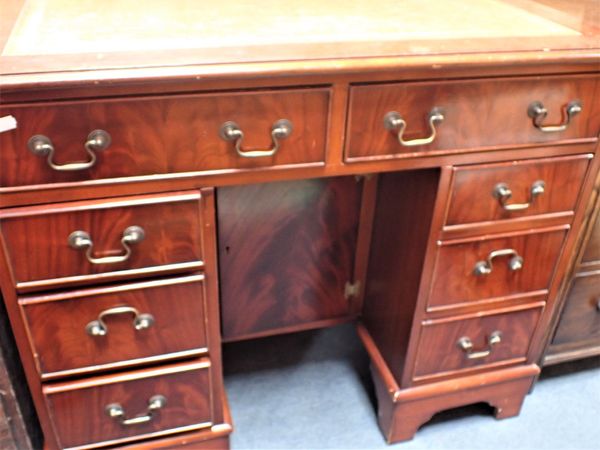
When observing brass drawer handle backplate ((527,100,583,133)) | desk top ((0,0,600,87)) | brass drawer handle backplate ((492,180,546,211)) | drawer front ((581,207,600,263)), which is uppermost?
desk top ((0,0,600,87))

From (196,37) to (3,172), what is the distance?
1.07 ft

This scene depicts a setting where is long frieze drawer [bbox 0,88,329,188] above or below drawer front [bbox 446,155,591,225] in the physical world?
above

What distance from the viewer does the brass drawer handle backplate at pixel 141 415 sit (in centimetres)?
102

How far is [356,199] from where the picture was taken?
1272 millimetres

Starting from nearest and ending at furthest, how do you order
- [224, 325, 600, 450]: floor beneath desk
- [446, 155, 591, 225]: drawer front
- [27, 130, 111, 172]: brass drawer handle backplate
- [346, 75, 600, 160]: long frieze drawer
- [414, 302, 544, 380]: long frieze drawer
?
[27, 130, 111, 172]: brass drawer handle backplate, [346, 75, 600, 160]: long frieze drawer, [446, 155, 591, 225]: drawer front, [414, 302, 544, 380]: long frieze drawer, [224, 325, 600, 450]: floor beneath desk

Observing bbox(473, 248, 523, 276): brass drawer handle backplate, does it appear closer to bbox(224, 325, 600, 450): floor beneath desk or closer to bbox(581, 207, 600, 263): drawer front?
bbox(581, 207, 600, 263): drawer front

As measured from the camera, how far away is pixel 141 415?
1.06 meters

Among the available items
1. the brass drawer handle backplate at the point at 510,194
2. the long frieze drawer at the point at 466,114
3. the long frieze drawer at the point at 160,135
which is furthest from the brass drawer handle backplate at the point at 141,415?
the brass drawer handle backplate at the point at 510,194

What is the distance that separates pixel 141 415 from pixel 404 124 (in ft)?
2.26

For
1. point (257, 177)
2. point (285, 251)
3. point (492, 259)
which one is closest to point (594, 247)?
point (492, 259)

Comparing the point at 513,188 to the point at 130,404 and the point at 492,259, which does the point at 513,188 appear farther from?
the point at 130,404

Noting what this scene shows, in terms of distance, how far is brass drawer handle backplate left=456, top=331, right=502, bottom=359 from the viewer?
1186mm

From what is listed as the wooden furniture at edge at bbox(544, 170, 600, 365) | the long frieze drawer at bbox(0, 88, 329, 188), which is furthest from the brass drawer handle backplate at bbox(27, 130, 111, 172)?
the wooden furniture at edge at bbox(544, 170, 600, 365)

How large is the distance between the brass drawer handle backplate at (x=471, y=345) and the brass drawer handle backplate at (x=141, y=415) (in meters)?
0.59
